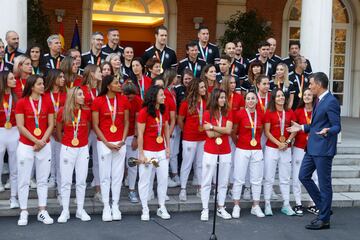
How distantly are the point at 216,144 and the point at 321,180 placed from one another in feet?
5.03

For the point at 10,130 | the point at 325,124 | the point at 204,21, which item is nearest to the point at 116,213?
the point at 10,130

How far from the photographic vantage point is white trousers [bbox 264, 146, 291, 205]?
27.0ft

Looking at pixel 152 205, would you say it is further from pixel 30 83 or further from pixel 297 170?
pixel 30 83

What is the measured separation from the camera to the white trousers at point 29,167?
23.6 ft

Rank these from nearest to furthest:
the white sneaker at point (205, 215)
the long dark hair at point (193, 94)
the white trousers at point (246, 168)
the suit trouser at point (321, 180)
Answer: the suit trouser at point (321, 180) < the white sneaker at point (205, 215) < the white trousers at point (246, 168) < the long dark hair at point (193, 94)

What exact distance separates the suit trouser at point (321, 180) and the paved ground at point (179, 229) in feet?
1.11

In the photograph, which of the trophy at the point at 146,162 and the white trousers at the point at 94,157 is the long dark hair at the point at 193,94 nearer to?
the trophy at the point at 146,162

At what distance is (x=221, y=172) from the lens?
25.8 ft

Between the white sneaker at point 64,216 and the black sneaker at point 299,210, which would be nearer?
the white sneaker at point 64,216

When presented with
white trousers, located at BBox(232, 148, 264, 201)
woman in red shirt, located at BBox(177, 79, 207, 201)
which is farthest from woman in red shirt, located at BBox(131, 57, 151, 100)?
white trousers, located at BBox(232, 148, 264, 201)

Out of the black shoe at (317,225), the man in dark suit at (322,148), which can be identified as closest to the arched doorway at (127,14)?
the man in dark suit at (322,148)

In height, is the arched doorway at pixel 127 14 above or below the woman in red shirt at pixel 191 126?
above

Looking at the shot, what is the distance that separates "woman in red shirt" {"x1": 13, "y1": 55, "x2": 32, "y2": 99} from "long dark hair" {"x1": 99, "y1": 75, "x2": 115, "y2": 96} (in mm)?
1114

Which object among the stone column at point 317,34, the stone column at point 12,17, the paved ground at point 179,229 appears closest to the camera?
the paved ground at point 179,229
